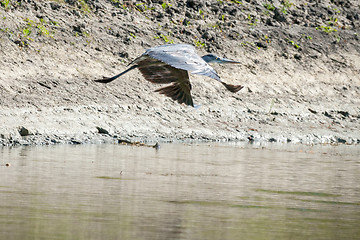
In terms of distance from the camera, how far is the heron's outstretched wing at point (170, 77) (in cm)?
1073

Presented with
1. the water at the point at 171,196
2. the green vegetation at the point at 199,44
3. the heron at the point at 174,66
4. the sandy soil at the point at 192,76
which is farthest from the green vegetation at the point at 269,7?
the heron at the point at 174,66

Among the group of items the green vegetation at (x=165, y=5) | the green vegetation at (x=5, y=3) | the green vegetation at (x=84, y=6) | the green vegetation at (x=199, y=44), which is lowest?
the green vegetation at (x=199, y=44)

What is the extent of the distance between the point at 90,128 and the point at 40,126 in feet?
4.90

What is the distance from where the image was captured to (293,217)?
7523 millimetres

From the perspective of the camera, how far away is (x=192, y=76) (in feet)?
79.5

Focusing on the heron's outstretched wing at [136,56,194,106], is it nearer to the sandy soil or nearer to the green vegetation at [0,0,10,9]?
the sandy soil

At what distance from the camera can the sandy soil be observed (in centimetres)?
1853

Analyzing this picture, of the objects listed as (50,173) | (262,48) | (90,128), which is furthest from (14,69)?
(262,48)

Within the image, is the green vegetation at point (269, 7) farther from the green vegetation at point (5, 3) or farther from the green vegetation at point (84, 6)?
the green vegetation at point (5, 3)

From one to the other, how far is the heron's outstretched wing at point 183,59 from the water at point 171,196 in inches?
61.7

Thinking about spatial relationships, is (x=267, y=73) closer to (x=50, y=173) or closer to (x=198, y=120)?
(x=198, y=120)

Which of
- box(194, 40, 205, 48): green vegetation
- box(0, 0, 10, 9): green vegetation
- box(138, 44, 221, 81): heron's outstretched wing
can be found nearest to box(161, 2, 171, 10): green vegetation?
box(194, 40, 205, 48): green vegetation

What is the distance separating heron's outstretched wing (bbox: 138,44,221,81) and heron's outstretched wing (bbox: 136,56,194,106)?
781 mm

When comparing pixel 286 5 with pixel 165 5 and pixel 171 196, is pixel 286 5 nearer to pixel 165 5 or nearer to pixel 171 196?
pixel 165 5
